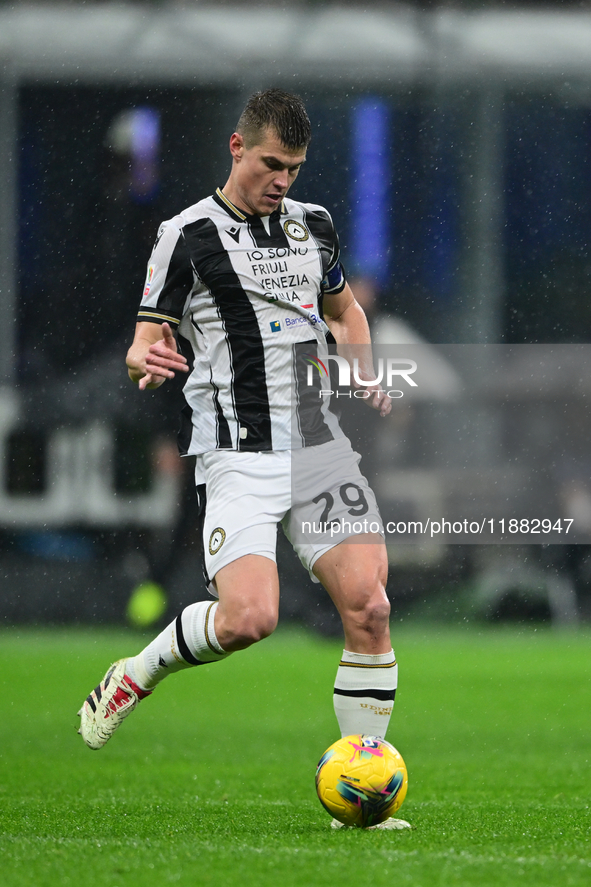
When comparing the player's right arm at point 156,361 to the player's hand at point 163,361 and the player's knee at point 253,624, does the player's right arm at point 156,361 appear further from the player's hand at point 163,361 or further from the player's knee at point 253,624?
the player's knee at point 253,624

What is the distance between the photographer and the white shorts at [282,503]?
320cm

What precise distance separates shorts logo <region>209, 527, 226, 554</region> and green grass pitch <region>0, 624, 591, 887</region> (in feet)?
2.26

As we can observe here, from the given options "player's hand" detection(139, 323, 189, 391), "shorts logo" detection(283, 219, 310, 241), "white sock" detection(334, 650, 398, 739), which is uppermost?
"shorts logo" detection(283, 219, 310, 241)

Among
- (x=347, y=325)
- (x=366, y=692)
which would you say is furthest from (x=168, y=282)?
(x=366, y=692)

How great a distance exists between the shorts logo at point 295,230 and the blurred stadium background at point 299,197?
4.92m

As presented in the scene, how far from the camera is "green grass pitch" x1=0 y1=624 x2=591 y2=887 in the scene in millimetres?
2393

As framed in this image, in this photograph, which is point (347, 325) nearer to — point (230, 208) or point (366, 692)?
point (230, 208)

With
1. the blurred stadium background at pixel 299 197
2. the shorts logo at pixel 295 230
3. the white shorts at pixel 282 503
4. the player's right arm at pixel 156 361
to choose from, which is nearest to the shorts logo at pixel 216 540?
the white shorts at pixel 282 503

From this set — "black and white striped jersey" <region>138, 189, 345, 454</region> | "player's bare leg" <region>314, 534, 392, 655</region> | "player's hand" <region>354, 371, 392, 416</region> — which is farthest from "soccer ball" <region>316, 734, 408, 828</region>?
"player's hand" <region>354, 371, 392, 416</region>

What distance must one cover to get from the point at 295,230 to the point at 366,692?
4.40ft

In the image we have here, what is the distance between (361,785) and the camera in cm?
283

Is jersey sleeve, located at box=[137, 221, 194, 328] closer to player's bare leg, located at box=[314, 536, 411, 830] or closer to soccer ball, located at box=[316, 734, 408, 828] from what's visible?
player's bare leg, located at box=[314, 536, 411, 830]

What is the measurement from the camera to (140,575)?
27.9 ft

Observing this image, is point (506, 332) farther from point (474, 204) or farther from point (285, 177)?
point (285, 177)
